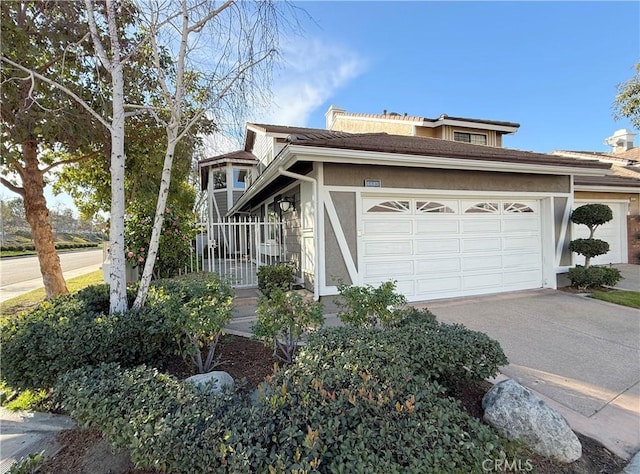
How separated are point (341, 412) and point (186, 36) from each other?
457cm

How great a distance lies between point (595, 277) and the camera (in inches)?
296

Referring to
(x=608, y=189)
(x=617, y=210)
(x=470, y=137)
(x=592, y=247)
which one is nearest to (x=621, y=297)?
(x=592, y=247)

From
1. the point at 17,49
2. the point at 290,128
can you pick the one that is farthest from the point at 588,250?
the point at 17,49

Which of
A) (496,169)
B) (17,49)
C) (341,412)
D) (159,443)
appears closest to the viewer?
(159,443)

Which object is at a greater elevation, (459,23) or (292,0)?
(459,23)

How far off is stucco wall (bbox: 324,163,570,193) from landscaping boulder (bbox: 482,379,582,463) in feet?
14.9

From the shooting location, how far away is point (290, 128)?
12898 millimetres

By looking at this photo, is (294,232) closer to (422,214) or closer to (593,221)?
(422,214)

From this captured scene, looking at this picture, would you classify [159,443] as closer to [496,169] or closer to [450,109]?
[496,169]

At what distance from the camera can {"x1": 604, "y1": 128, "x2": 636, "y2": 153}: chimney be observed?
63.2 ft

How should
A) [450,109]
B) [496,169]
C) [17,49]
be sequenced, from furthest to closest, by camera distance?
[450,109], [496,169], [17,49]

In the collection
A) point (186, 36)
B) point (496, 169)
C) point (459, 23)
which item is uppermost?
point (459, 23)

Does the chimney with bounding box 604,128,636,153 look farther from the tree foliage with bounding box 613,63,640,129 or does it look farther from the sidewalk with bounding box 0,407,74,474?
the sidewalk with bounding box 0,407,74,474

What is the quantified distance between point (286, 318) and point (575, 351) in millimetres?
3872
